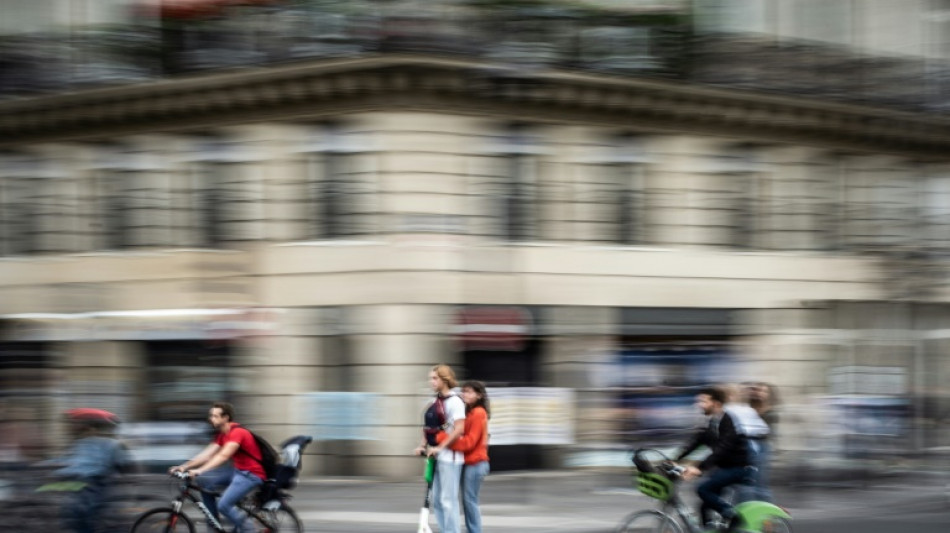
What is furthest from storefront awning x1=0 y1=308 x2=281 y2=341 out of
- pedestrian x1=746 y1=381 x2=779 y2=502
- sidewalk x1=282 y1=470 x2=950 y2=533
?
pedestrian x1=746 y1=381 x2=779 y2=502

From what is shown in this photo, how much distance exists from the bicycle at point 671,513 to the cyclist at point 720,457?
0.12 metres

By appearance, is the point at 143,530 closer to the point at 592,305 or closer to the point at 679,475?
the point at 679,475

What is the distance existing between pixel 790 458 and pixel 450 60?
7129 mm

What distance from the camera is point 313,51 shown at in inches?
802

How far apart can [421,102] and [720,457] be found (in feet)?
33.5

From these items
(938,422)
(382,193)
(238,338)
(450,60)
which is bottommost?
(938,422)

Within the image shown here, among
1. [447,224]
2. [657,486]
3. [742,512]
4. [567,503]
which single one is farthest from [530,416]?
[742,512]

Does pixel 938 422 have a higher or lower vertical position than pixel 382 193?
lower

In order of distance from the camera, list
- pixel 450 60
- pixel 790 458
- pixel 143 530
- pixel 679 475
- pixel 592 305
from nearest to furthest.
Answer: pixel 679 475, pixel 143 530, pixel 790 458, pixel 450 60, pixel 592 305

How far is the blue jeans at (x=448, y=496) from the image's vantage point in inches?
486

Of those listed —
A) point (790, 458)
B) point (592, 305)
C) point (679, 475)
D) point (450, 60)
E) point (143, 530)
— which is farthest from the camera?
point (592, 305)

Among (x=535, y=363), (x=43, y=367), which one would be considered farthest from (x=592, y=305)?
(x=43, y=367)

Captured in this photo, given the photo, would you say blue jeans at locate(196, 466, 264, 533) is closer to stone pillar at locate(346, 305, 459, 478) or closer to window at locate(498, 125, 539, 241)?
stone pillar at locate(346, 305, 459, 478)

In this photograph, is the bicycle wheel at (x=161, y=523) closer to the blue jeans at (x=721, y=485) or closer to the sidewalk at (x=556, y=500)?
the sidewalk at (x=556, y=500)
